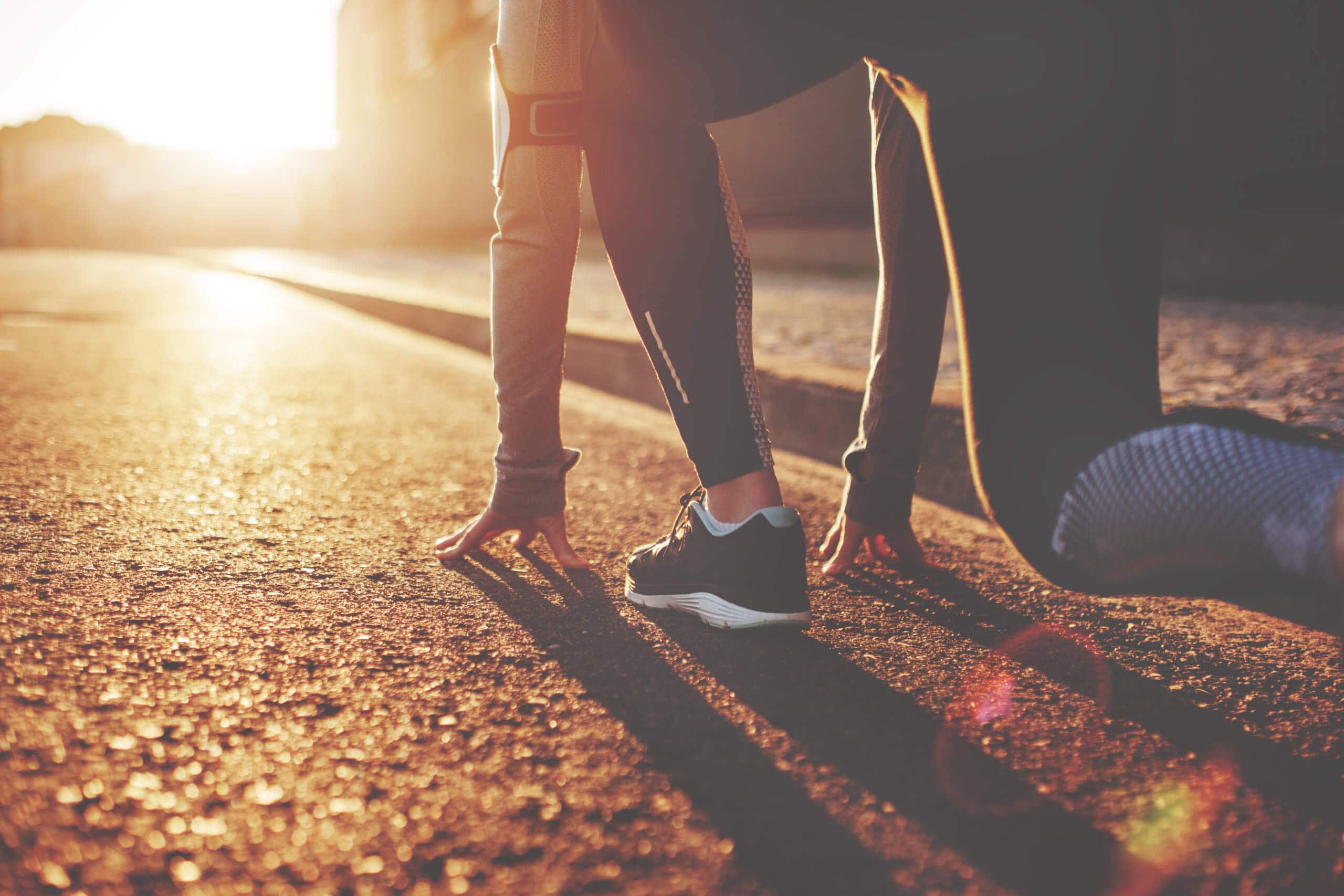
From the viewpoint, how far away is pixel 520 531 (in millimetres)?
1800

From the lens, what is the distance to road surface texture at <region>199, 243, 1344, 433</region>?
8.91 feet

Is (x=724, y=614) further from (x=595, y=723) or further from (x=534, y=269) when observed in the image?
(x=534, y=269)

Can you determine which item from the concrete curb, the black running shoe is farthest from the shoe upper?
the concrete curb

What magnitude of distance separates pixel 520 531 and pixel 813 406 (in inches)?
55.0

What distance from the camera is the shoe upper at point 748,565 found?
4.55ft

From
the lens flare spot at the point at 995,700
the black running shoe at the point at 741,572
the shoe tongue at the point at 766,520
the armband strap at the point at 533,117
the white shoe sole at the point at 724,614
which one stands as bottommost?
the lens flare spot at the point at 995,700

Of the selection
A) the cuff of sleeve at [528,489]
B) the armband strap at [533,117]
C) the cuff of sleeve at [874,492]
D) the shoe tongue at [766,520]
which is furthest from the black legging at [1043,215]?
the cuff of sleeve at [528,489]

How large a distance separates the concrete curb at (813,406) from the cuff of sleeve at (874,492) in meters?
0.58

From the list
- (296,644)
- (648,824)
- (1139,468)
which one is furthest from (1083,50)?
(296,644)

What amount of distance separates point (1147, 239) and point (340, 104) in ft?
119

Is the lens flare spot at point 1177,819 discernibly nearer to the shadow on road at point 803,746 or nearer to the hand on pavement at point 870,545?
the shadow on road at point 803,746

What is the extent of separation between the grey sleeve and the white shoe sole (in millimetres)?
351

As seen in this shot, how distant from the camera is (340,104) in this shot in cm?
3362

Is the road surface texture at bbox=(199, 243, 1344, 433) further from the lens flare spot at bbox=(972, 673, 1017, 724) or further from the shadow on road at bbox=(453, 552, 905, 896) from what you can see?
the shadow on road at bbox=(453, 552, 905, 896)
